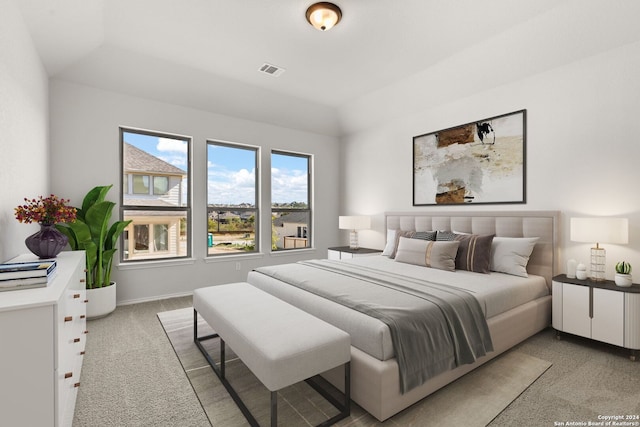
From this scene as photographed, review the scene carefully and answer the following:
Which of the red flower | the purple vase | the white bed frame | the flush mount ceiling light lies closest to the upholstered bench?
the white bed frame

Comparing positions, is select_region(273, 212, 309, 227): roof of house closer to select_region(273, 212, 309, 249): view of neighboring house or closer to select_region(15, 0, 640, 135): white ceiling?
select_region(273, 212, 309, 249): view of neighboring house

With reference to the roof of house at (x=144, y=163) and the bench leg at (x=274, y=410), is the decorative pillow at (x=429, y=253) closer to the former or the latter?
the bench leg at (x=274, y=410)

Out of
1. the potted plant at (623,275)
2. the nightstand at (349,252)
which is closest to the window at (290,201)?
the nightstand at (349,252)

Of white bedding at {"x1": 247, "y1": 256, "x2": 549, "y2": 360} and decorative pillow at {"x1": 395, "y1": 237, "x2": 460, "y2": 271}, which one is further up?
decorative pillow at {"x1": 395, "y1": 237, "x2": 460, "y2": 271}

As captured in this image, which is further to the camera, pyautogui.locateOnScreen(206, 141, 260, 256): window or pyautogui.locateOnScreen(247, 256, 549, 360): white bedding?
pyautogui.locateOnScreen(206, 141, 260, 256): window

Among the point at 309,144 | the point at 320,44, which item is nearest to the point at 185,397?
the point at 320,44

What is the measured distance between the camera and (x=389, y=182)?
16.8ft

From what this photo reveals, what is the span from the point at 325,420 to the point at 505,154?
3.46 metres

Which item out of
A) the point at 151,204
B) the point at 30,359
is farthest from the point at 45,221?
the point at 151,204

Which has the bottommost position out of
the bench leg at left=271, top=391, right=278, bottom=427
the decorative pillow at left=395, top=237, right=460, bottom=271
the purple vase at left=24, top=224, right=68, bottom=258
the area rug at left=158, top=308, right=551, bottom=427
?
the area rug at left=158, top=308, right=551, bottom=427

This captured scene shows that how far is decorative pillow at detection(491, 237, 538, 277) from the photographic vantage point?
3.18 metres

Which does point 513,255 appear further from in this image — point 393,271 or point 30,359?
point 30,359

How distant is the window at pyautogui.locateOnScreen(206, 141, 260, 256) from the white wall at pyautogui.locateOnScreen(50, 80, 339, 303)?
0.16 metres

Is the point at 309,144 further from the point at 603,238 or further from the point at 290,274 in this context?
the point at 603,238
